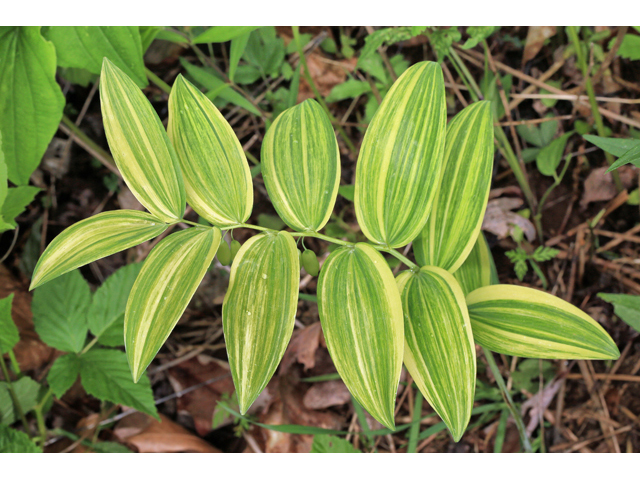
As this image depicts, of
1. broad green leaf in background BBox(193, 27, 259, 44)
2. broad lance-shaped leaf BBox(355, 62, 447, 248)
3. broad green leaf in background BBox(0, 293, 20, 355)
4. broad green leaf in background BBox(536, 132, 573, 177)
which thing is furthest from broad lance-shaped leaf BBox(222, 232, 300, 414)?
broad green leaf in background BBox(536, 132, 573, 177)

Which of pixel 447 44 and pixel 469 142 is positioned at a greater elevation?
pixel 447 44

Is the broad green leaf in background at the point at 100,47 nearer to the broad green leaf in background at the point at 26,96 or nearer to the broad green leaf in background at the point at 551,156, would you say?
the broad green leaf in background at the point at 26,96

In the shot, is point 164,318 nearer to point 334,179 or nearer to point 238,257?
point 238,257

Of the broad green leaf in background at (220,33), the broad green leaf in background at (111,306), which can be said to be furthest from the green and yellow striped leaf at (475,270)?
the broad green leaf in background at (111,306)

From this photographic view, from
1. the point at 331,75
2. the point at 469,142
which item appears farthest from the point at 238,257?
the point at 331,75

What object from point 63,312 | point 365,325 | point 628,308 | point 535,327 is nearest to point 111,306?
point 63,312

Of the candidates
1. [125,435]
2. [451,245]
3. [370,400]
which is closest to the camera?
[370,400]

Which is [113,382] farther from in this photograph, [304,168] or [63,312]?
[304,168]
